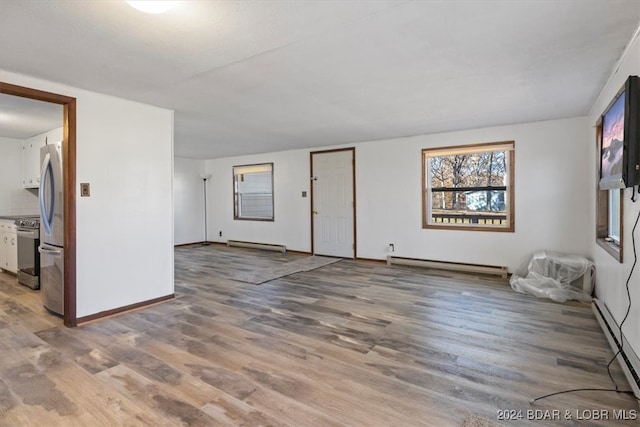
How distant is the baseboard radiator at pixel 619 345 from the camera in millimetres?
2051

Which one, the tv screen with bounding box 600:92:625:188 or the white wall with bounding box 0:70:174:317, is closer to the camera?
the tv screen with bounding box 600:92:625:188

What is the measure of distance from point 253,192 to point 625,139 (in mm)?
6913

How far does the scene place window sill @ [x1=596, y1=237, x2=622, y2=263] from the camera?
270 centimetres

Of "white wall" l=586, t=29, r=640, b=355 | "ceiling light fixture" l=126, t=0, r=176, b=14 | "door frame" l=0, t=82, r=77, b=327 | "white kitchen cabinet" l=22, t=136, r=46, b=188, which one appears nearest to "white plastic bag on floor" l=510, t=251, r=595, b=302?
"white wall" l=586, t=29, r=640, b=355

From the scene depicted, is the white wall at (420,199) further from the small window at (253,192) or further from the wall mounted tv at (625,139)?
the wall mounted tv at (625,139)

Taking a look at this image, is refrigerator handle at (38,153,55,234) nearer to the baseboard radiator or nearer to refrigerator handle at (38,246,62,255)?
refrigerator handle at (38,246,62,255)

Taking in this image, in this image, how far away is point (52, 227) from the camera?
3352 mm

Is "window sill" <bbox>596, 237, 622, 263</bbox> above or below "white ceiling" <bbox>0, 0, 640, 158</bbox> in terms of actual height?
below

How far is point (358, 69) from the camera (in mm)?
2689

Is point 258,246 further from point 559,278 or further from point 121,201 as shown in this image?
point 559,278

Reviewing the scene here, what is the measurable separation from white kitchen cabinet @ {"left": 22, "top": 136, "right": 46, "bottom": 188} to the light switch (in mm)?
2831

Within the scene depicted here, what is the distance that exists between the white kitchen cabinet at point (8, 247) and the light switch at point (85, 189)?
8.21 ft

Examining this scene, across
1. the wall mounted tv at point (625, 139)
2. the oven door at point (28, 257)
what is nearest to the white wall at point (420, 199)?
the wall mounted tv at point (625, 139)

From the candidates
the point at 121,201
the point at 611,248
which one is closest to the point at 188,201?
the point at 121,201
